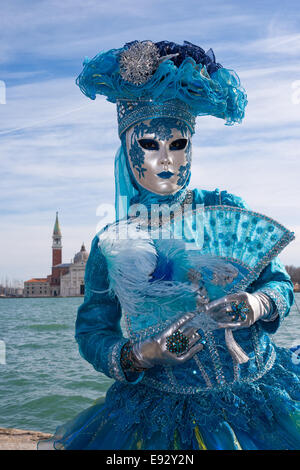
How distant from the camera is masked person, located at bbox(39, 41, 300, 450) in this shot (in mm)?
1641

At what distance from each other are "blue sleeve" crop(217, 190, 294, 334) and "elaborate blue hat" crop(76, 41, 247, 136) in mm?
686

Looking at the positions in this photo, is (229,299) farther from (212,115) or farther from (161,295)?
(212,115)

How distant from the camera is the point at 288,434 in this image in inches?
64.3

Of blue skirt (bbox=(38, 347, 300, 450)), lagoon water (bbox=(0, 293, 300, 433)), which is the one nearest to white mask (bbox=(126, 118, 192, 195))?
blue skirt (bbox=(38, 347, 300, 450))

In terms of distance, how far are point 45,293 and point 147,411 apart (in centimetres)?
8002

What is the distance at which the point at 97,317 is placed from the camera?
195 cm

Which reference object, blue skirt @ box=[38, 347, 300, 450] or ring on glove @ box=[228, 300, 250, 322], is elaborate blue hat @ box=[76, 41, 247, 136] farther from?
blue skirt @ box=[38, 347, 300, 450]

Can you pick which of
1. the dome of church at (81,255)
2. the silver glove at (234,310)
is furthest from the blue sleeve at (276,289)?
the dome of church at (81,255)

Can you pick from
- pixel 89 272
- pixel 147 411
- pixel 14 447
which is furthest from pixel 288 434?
pixel 14 447

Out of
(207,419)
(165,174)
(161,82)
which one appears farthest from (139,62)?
(207,419)

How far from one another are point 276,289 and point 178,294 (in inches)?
14.8

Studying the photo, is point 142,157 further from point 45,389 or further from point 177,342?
point 45,389

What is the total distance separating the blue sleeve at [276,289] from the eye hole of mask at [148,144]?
0.67 metres

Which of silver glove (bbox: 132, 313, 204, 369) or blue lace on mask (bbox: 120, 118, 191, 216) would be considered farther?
blue lace on mask (bbox: 120, 118, 191, 216)
